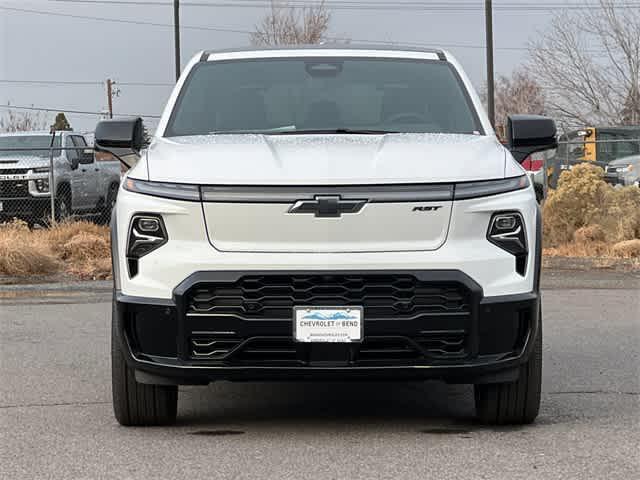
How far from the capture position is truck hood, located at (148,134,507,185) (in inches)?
225

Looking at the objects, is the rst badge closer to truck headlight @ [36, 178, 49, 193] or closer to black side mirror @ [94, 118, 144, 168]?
black side mirror @ [94, 118, 144, 168]

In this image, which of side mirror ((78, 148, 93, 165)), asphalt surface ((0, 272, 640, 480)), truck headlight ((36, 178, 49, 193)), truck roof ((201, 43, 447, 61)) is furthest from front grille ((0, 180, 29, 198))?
truck roof ((201, 43, 447, 61))

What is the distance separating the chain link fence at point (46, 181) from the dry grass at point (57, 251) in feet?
8.88

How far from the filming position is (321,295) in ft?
18.5

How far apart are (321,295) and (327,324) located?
0.43 ft

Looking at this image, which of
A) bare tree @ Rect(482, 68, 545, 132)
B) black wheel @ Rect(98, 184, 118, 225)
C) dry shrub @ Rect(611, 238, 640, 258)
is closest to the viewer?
dry shrub @ Rect(611, 238, 640, 258)

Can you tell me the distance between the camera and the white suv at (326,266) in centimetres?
563

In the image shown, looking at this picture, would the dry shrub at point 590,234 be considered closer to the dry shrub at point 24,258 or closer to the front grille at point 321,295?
the dry shrub at point 24,258

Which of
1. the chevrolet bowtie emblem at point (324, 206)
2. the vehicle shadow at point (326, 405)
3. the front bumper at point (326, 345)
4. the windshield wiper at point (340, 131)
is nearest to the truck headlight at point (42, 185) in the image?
the vehicle shadow at point (326, 405)

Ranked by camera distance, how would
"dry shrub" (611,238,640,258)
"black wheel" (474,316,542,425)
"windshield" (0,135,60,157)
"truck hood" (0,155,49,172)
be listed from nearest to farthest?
"black wheel" (474,316,542,425) < "dry shrub" (611,238,640,258) < "truck hood" (0,155,49,172) < "windshield" (0,135,60,157)

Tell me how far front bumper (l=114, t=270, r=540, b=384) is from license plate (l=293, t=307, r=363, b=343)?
3cm

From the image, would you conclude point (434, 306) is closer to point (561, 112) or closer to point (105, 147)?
point (105, 147)

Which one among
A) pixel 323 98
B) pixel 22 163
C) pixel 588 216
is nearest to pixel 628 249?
pixel 588 216

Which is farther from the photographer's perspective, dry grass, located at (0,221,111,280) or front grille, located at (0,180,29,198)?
front grille, located at (0,180,29,198)
